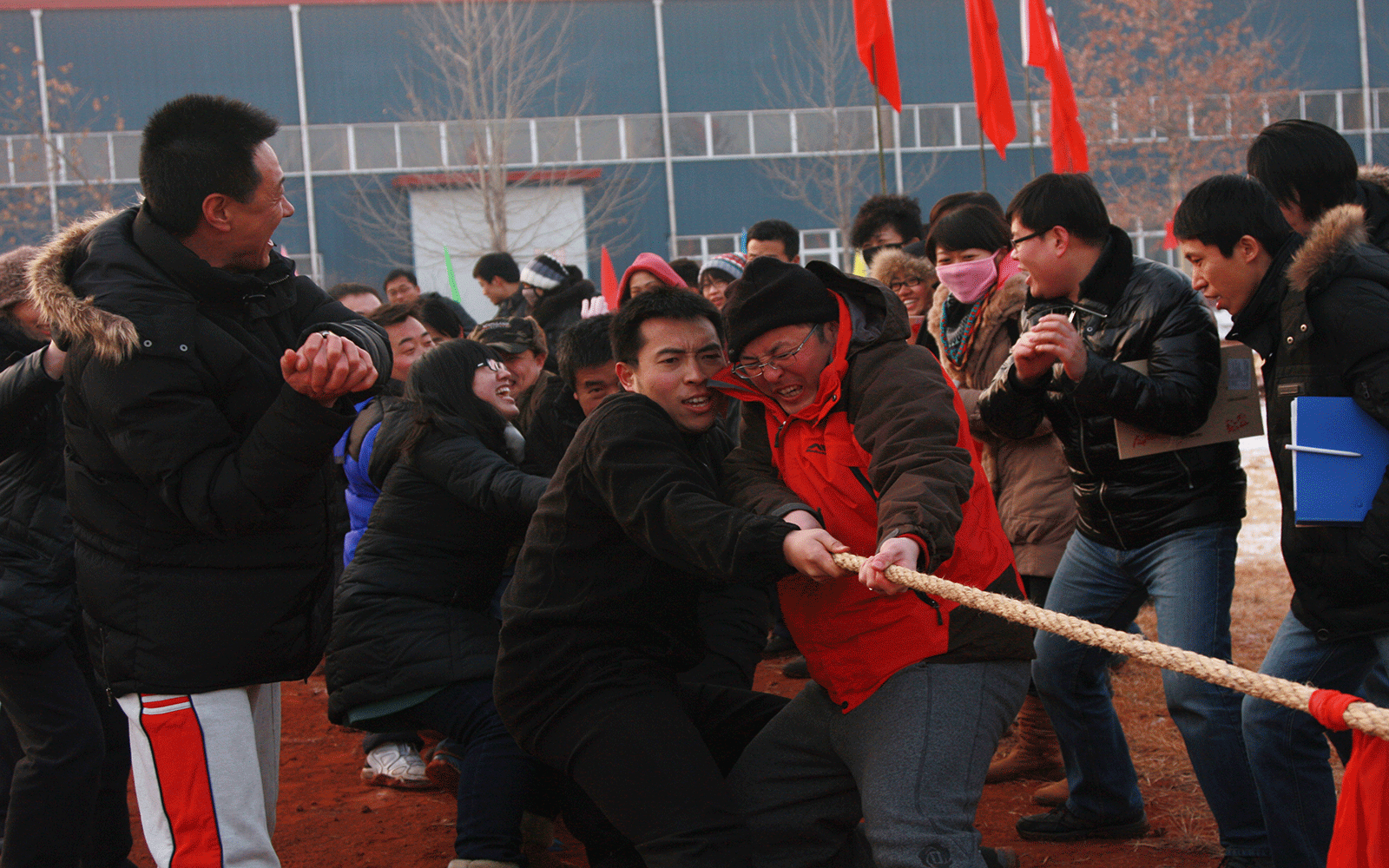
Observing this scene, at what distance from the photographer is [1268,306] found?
288 centimetres

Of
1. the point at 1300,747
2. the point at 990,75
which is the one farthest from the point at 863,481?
the point at 990,75

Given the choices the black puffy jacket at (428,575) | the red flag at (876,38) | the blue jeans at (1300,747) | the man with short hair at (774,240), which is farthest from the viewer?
the red flag at (876,38)

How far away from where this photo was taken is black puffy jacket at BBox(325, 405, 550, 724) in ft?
11.8

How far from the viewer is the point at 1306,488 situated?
265 cm

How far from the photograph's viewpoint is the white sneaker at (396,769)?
15.6 ft

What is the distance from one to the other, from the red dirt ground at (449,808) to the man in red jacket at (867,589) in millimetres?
1157

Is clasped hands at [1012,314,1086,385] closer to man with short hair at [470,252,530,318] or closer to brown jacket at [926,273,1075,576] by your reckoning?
brown jacket at [926,273,1075,576]

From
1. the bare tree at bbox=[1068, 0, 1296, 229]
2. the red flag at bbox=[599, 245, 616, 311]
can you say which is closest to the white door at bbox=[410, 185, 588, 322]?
the bare tree at bbox=[1068, 0, 1296, 229]

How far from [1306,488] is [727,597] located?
196 centimetres

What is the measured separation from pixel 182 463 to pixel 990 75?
7.61 meters

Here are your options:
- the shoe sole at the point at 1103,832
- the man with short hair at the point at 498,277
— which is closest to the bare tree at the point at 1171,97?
the man with short hair at the point at 498,277

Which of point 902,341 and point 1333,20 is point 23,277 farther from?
point 1333,20

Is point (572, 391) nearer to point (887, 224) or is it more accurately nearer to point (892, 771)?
point (892, 771)

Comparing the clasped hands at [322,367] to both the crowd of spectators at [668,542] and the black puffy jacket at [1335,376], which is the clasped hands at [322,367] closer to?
the crowd of spectators at [668,542]
